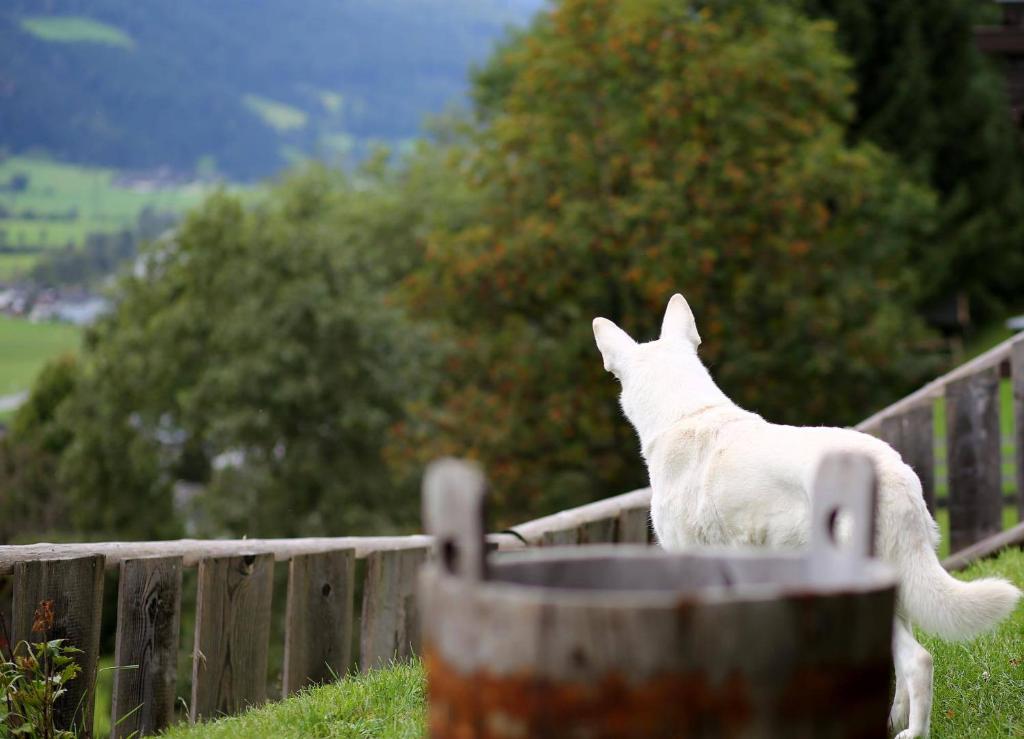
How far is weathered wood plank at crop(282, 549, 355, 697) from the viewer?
5758 millimetres

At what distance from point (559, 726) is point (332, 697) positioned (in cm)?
298

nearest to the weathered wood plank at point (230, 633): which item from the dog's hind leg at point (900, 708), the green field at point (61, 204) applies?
the dog's hind leg at point (900, 708)

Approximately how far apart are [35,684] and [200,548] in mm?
979

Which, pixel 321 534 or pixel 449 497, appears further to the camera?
pixel 321 534

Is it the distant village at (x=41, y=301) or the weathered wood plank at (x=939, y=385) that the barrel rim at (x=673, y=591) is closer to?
the weathered wood plank at (x=939, y=385)

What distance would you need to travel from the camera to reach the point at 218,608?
538cm

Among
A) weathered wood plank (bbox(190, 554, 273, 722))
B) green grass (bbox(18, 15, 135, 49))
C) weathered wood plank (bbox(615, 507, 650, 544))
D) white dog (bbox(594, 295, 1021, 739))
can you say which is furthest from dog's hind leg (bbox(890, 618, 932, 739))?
green grass (bbox(18, 15, 135, 49))

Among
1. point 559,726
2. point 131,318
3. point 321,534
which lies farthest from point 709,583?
point 131,318

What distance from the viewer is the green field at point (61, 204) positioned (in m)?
56.6

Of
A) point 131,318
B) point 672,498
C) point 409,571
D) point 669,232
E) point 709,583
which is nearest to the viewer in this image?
point 709,583

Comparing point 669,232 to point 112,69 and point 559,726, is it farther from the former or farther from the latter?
point 112,69

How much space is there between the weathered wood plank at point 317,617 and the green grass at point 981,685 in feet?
8.82

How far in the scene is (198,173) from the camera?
6212 cm

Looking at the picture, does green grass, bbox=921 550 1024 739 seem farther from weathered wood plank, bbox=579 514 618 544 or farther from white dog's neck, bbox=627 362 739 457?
weathered wood plank, bbox=579 514 618 544
